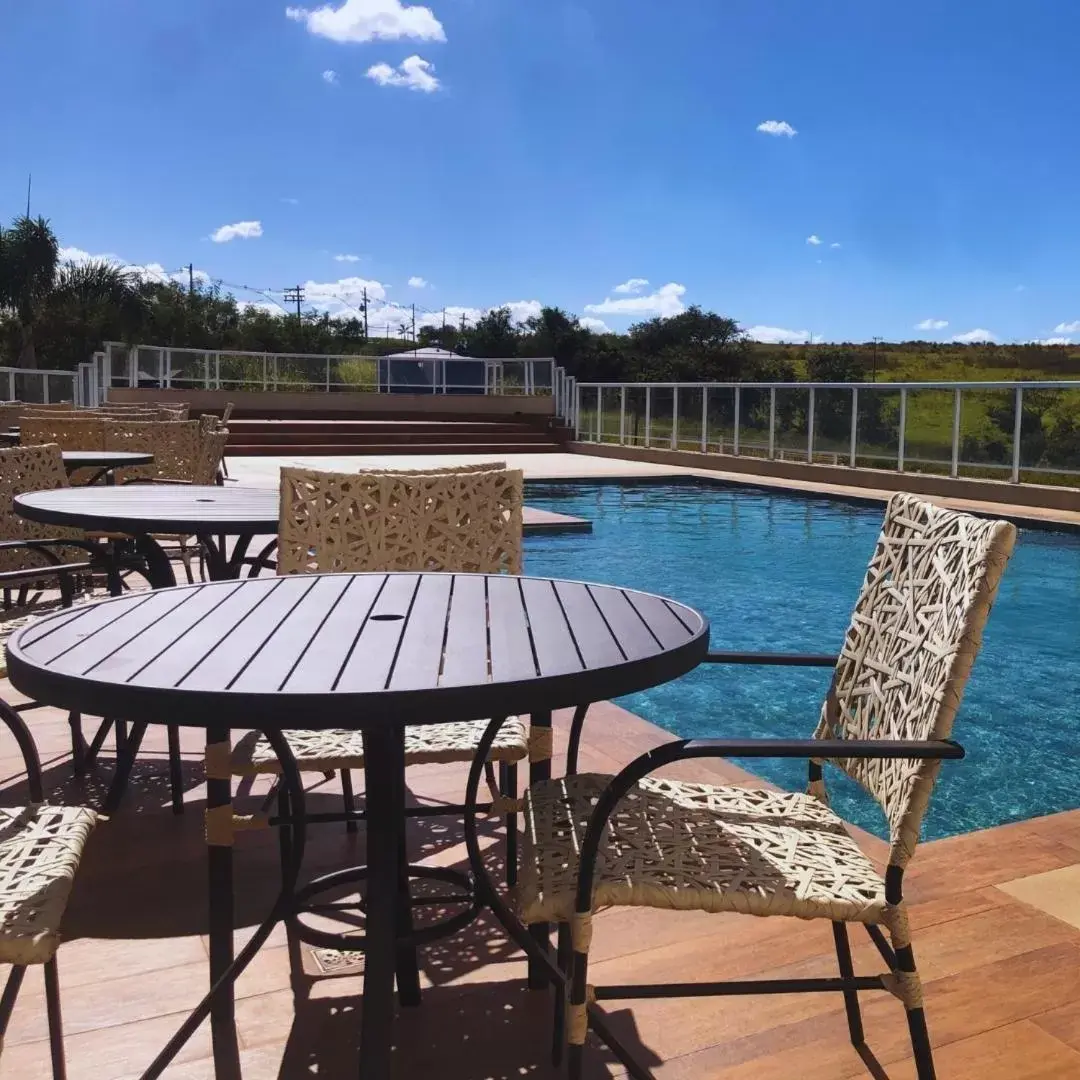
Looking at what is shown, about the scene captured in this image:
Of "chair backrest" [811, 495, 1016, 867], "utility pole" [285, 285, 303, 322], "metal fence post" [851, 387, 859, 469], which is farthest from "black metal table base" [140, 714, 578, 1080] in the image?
"utility pole" [285, 285, 303, 322]

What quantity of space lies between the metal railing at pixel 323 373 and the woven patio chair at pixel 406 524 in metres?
17.8

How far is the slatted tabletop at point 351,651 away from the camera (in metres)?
1.16

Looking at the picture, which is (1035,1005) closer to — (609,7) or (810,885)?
(810,885)

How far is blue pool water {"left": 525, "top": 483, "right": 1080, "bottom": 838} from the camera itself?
12.3 ft

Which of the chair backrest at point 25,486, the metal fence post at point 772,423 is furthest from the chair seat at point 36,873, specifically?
the metal fence post at point 772,423

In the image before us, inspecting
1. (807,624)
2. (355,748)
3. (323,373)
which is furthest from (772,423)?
(355,748)

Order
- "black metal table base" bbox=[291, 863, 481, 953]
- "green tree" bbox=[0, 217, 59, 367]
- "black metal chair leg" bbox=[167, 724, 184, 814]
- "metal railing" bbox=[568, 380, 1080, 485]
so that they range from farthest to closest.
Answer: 1. "green tree" bbox=[0, 217, 59, 367]
2. "metal railing" bbox=[568, 380, 1080, 485]
3. "black metal chair leg" bbox=[167, 724, 184, 814]
4. "black metal table base" bbox=[291, 863, 481, 953]

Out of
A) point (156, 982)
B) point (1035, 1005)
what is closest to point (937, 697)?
point (1035, 1005)

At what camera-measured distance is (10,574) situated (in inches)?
103

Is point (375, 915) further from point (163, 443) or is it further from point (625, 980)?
point (163, 443)

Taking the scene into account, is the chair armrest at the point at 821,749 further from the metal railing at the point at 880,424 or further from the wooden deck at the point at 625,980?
the metal railing at the point at 880,424

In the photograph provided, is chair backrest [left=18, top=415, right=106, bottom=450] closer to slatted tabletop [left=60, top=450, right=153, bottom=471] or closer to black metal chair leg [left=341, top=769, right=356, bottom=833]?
slatted tabletop [left=60, top=450, right=153, bottom=471]

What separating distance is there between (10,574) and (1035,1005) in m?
2.34

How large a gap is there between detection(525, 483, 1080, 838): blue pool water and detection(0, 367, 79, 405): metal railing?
965cm
